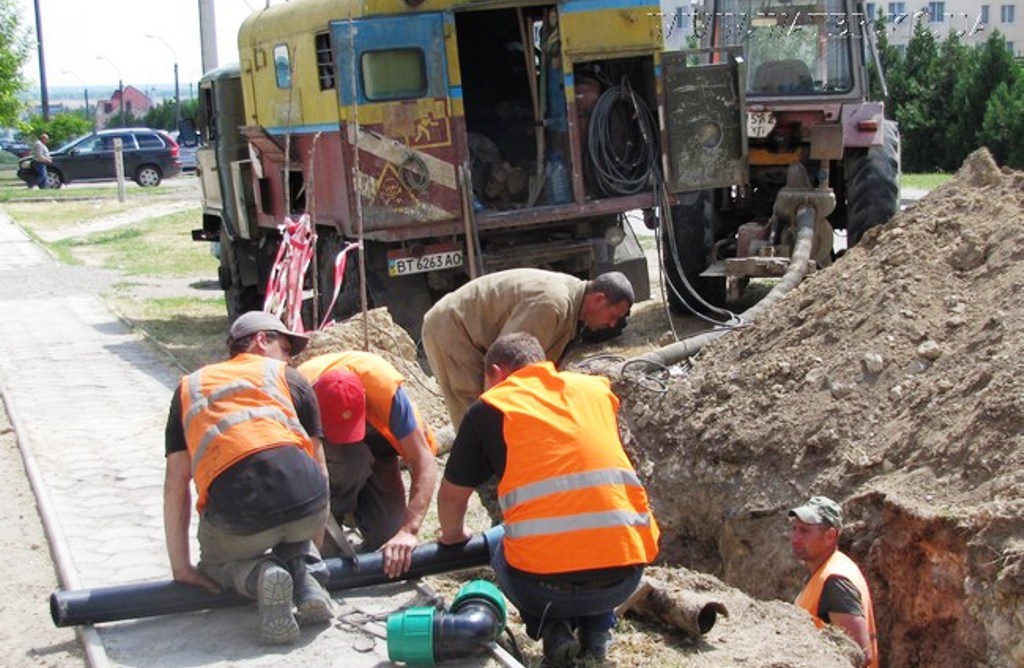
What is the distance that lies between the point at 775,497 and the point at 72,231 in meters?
24.4

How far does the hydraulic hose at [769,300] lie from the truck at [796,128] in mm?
625

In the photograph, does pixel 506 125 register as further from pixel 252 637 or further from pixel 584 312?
pixel 252 637

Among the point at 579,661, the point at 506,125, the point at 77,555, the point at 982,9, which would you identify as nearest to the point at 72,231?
the point at 506,125

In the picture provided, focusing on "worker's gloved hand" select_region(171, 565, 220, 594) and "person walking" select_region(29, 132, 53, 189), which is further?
"person walking" select_region(29, 132, 53, 189)

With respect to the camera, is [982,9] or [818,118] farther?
[982,9]

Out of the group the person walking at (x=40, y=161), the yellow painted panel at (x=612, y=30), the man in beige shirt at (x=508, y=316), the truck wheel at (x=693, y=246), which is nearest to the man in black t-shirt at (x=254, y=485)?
the man in beige shirt at (x=508, y=316)

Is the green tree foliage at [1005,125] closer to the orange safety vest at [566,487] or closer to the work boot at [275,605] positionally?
the orange safety vest at [566,487]

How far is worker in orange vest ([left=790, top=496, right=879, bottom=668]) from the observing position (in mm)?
5328

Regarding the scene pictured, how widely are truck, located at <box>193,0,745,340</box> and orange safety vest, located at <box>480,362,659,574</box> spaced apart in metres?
5.47

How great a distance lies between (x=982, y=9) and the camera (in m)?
60.5

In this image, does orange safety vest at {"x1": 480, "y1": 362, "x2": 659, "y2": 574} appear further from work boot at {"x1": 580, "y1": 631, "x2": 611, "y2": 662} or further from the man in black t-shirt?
the man in black t-shirt

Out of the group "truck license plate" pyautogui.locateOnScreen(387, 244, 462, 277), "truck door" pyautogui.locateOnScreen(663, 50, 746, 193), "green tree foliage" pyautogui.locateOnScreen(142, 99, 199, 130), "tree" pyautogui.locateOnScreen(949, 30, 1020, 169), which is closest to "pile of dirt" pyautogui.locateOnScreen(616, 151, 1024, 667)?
"truck door" pyautogui.locateOnScreen(663, 50, 746, 193)

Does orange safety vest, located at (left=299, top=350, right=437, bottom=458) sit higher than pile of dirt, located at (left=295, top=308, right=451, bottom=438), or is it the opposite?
orange safety vest, located at (left=299, top=350, right=437, bottom=458)

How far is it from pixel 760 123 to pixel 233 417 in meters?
8.38
